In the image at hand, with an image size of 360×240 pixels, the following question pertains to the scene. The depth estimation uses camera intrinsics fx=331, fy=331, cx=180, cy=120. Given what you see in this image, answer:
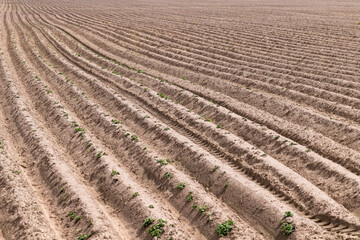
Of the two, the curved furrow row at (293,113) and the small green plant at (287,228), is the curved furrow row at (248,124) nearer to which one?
the curved furrow row at (293,113)

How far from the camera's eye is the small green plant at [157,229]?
7148 mm

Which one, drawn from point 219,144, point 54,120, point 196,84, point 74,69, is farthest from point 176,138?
point 74,69

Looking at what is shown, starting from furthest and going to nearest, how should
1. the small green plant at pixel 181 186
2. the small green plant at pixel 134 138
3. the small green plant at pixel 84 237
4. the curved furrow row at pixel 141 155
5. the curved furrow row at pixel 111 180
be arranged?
the small green plant at pixel 134 138
the small green plant at pixel 181 186
the curved furrow row at pixel 141 155
the curved furrow row at pixel 111 180
the small green plant at pixel 84 237

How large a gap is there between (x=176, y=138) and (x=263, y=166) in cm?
305

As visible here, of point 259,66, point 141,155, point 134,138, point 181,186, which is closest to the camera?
point 181,186

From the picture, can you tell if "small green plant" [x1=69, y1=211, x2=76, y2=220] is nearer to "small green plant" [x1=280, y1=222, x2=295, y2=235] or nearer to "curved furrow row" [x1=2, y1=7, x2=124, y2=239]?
"curved furrow row" [x1=2, y1=7, x2=124, y2=239]

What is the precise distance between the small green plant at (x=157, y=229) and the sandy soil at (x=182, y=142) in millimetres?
138

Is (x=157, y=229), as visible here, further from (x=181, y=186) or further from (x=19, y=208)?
(x=19, y=208)

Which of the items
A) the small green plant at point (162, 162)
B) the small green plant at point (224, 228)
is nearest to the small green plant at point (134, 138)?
the small green plant at point (162, 162)

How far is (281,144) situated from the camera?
10445mm

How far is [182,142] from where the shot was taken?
35.3 ft

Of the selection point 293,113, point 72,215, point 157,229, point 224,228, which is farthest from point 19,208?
point 293,113

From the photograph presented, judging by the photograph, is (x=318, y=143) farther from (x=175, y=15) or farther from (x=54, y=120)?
(x=175, y=15)

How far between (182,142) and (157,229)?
393 centimetres
